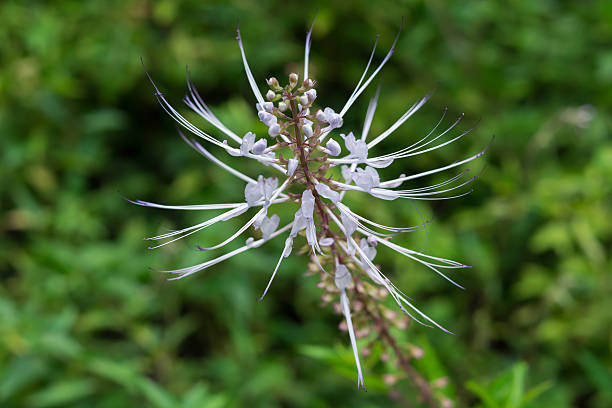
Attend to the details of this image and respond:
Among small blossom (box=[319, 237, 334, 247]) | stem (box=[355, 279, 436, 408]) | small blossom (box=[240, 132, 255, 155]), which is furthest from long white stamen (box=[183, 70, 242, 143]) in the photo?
stem (box=[355, 279, 436, 408])

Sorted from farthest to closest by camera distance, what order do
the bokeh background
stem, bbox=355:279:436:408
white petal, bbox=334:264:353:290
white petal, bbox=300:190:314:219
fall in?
the bokeh background < stem, bbox=355:279:436:408 < white petal, bbox=334:264:353:290 < white petal, bbox=300:190:314:219

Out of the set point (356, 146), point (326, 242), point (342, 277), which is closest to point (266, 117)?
point (356, 146)

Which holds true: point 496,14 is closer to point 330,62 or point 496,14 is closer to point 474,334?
point 330,62

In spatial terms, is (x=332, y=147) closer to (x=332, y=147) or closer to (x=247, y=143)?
(x=332, y=147)

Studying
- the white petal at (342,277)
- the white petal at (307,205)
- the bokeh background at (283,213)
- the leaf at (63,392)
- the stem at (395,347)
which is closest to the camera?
the white petal at (307,205)

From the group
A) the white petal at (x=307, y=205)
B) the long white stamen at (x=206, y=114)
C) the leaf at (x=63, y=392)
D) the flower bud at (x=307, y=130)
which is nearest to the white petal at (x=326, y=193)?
the white petal at (x=307, y=205)

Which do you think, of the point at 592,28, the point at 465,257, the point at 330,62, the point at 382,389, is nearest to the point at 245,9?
the point at 330,62

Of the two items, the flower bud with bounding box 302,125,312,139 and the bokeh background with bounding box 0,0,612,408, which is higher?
the flower bud with bounding box 302,125,312,139

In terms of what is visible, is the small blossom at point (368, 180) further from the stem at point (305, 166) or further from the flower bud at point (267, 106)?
the flower bud at point (267, 106)

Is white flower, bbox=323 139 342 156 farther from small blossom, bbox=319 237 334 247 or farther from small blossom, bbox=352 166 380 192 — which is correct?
small blossom, bbox=319 237 334 247
